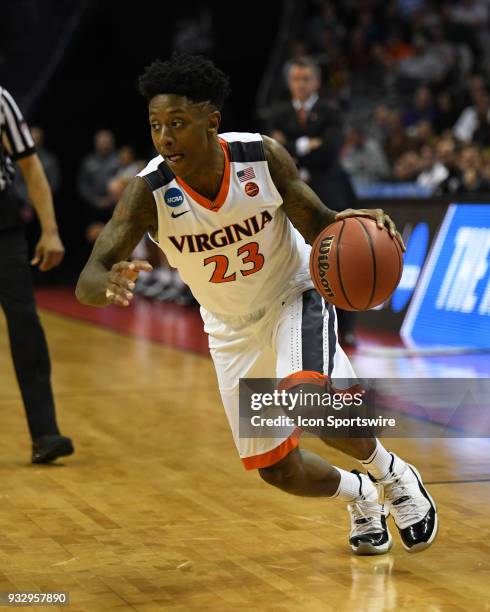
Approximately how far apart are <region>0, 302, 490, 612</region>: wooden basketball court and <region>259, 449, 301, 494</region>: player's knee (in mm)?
258

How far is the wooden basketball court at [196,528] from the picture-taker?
3682 mm

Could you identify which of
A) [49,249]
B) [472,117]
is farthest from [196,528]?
[472,117]

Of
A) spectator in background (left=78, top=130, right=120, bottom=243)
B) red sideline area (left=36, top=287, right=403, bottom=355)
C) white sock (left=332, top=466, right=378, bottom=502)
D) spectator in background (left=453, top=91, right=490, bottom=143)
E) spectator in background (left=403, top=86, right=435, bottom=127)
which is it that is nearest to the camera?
white sock (left=332, top=466, right=378, bottom=502)

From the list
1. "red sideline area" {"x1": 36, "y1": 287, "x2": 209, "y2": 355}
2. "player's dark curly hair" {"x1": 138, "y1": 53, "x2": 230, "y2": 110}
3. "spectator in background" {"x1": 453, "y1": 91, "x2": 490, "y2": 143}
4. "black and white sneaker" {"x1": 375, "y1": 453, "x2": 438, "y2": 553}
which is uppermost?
"player's dark curly hair" {"x1": 138, "y1": 53, "x2": 230, "y2": 110}

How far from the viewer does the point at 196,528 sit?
4.50 meters

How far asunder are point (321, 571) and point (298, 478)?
35 centimetres

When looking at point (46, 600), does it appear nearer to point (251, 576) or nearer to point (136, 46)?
point (251, 576)

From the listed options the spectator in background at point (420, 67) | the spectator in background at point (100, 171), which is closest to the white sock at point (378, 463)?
the spectator in background at point (100, 171)

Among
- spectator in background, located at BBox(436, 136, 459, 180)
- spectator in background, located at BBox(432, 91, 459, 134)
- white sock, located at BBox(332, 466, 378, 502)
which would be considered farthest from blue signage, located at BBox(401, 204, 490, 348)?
white sock, located at BBox(332, 466, 378, 502)

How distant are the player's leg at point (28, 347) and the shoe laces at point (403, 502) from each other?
6.87 ft

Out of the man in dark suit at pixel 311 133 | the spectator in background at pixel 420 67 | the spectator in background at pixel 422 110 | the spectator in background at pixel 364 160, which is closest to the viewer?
the man in dark suit at pixel 311 133

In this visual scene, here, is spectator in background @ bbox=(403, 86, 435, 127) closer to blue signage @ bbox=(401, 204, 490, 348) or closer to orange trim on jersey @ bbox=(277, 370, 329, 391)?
blue signage @ bbox=(401, 204, 490, 348)

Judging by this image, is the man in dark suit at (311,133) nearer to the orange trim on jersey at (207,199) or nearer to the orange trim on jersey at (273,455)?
the orange trim on jersey at (207,199)

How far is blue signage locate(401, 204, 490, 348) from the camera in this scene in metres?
9.27
